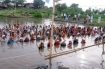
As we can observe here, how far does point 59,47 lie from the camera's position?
1906cm

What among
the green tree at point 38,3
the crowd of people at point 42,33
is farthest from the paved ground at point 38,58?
the green tree at point 38,3

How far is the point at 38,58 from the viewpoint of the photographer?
50.6ft

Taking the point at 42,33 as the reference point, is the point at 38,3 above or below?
above

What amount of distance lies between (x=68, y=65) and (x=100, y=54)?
178 inches

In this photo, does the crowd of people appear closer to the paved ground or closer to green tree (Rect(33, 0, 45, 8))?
the paved ground

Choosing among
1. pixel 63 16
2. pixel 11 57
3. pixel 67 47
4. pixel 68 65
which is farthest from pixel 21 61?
pixel 63 16

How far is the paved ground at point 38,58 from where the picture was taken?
45.4 ft

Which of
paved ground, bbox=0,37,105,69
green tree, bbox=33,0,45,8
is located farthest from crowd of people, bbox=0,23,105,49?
green tree, bbox=33,0,45,8

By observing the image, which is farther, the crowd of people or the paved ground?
the crowd of people

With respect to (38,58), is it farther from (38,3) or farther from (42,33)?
(38,3)

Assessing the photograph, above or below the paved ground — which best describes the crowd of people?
above

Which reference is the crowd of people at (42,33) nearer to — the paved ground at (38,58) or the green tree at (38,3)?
the paved ground at (38,58)

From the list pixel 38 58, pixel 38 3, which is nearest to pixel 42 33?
pixel 38 58

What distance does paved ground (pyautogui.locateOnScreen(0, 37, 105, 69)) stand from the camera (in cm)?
1384
